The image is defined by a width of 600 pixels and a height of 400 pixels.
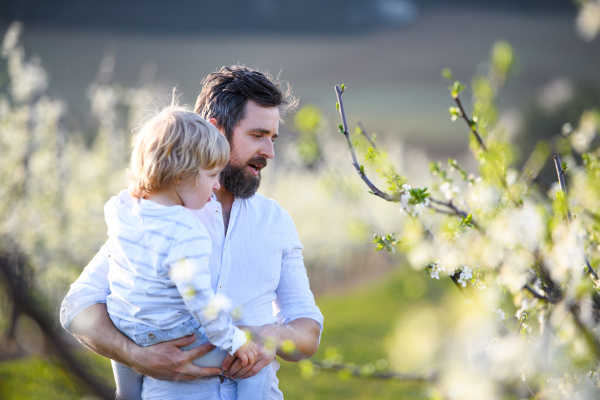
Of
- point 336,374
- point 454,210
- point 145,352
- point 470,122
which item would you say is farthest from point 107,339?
point 336,374

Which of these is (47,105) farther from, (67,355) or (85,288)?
(67,355)

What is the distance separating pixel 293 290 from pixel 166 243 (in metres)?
0.65

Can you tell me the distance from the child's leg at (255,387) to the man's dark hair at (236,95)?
103 centimetres

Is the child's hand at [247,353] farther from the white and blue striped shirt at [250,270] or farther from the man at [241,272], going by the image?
the white and blue striped shirt at [250,270]

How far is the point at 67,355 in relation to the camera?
459mm

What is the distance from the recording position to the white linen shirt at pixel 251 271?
1.83 m

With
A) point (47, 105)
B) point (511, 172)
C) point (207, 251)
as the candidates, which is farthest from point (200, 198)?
point (47, 105)

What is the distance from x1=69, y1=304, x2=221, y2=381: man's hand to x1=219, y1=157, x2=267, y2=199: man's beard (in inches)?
27.3

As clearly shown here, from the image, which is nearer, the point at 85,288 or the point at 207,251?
the point at 207,251

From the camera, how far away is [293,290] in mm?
1988

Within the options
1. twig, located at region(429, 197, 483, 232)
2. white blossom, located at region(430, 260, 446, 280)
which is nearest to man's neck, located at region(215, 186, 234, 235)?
twig, located at region(429, 197, 483, 232)

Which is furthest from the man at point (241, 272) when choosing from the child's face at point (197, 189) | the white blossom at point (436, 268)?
the white blossom at point (436, 268)

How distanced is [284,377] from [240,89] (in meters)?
5.49

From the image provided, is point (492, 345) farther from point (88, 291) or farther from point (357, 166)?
point (88, 291)
